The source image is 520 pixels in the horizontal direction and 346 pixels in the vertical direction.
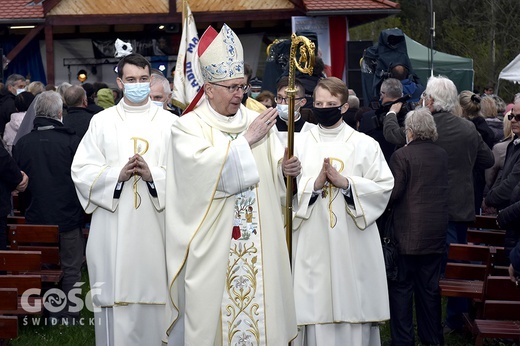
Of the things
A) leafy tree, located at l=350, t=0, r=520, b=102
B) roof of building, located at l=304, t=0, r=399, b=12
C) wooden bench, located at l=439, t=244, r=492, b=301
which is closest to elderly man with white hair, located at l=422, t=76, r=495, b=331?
wooden bench, located at l=439, t=244, r=492, b=301

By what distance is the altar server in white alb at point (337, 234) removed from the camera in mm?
7098

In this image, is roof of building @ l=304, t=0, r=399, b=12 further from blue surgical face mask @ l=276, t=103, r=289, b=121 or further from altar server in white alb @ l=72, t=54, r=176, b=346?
altar server in white alb @ l=72, t=54, r=176, b=346

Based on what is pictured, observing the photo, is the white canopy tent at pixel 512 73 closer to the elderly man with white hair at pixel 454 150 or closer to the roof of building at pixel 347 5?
the roof of building at pixel 347 5

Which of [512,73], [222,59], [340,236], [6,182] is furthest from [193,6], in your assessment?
[222,59]

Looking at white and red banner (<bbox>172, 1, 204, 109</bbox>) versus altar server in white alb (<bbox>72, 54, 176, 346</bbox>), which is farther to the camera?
white and red banner (<bbox>172, 1, 204, 109</bbox>)

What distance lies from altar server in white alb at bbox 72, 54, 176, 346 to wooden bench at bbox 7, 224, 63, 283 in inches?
43.2

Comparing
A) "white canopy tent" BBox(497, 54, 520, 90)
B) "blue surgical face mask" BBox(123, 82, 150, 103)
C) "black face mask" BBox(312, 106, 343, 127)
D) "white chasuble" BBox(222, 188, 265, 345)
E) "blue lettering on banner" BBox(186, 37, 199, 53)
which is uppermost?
"white canopy tent" BBox(497, 54, 520, 90)

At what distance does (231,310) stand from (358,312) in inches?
48.9

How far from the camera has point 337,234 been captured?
23.4 ft

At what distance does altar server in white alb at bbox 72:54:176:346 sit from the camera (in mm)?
7363

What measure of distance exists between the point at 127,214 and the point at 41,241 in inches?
56.6

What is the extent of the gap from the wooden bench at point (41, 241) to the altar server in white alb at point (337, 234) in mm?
2454

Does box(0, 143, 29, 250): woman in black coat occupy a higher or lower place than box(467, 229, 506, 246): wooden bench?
higher

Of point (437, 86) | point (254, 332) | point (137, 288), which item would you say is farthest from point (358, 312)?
point (437, 86)
